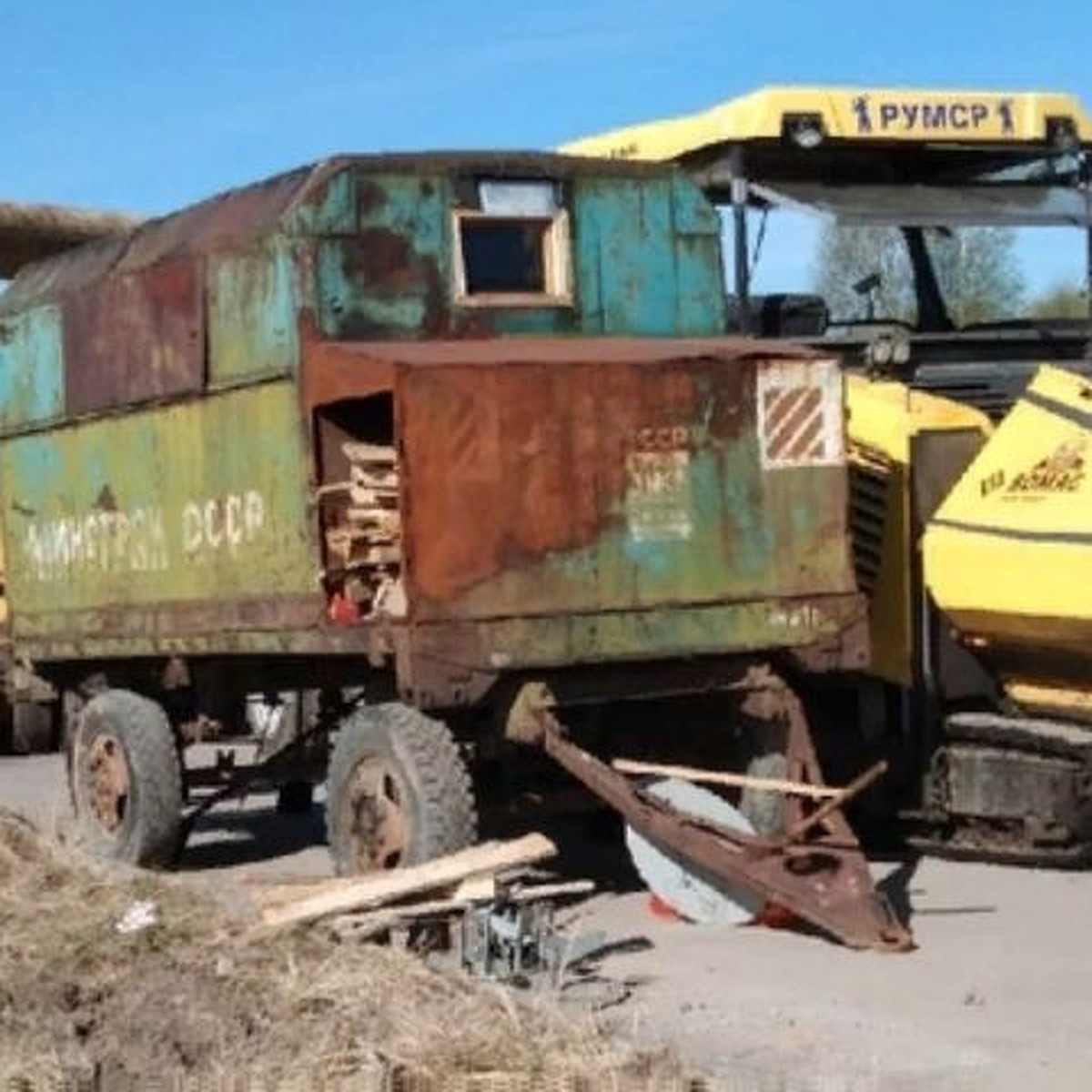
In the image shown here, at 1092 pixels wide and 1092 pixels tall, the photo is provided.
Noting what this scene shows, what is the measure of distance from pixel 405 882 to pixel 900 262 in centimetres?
452

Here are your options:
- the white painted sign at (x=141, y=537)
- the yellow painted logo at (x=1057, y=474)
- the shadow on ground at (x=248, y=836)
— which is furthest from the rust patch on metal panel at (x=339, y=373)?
the shadow on ground at (x=248, y=836)

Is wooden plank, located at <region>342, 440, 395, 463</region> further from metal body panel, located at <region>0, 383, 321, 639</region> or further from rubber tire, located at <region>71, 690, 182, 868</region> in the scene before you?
rubber tire, located at <region>71, 690, 182, 868</region>

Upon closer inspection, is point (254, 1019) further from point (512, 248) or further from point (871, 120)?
point (871, 120)

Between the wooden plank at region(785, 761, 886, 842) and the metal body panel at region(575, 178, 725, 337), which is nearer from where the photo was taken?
the wooden plank at region(785, 761, 886, 842)

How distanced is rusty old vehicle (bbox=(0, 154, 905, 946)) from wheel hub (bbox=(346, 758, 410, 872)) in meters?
0.01

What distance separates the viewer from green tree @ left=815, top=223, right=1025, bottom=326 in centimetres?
1067

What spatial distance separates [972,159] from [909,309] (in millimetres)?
813

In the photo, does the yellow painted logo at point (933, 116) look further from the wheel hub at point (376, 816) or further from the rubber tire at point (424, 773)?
the wheel hub at point (376, 816)

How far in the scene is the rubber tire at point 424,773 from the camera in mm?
8430

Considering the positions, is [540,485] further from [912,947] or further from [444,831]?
[912,947]

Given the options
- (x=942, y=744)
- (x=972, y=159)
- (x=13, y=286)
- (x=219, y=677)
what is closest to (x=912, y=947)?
(x=942, y=744)

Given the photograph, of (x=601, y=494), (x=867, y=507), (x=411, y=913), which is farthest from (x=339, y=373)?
(x=867, y=507)

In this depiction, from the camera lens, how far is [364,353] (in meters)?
8.47

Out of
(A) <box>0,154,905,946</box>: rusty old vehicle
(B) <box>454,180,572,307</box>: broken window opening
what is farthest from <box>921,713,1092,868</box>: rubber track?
(B) <box>454,180,572,307</box>: broken window opening
